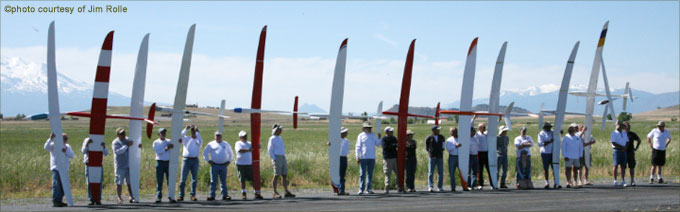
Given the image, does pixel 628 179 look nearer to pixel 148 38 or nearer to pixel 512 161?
pixel 512 161

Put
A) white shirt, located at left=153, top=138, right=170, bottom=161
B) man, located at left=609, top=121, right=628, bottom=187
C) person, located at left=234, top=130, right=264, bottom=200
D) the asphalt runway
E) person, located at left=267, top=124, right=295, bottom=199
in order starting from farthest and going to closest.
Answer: man, located at left=609, top=121, right=628, bottom=187 < person, located at left=267, top=124, right=295, bottom=199 < person, located at left=234, top=130, right=264, bottom=200 < white shirt, located at left=153, top=138, right=170, bottom=161 < the asphalt runway

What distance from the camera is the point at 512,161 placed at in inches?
1037

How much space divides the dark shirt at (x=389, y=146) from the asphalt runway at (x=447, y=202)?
3.05ft

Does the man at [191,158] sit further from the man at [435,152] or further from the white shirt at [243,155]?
the man at [435,152]

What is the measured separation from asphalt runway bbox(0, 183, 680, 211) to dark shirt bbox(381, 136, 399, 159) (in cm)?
93

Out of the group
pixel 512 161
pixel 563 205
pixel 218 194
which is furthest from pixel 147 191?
pixel 512 161

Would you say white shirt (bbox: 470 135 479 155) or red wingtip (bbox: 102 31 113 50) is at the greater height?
red wingtip (bbox: 102 31 113 50)

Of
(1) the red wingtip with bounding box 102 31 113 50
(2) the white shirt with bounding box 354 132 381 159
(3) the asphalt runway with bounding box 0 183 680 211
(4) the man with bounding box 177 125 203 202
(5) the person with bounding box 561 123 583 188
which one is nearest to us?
(3) the asphalt runway with bounding box 0 183 680 211

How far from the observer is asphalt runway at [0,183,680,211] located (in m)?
13.7

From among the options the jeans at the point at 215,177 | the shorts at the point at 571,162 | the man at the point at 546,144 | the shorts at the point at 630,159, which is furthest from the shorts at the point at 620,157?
the jeans at the point at 215,177

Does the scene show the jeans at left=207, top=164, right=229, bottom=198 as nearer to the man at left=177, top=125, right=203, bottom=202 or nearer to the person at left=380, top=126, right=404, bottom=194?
the man at left=177, top=125, right=203, bottom=202

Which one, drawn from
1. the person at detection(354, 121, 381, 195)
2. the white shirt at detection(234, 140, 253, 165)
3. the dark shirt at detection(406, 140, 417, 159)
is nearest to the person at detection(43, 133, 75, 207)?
the white shirt at detection(234, 140, 253, 165)

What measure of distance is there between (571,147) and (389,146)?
15.3ft

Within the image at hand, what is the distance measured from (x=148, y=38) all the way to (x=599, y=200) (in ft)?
32.0
